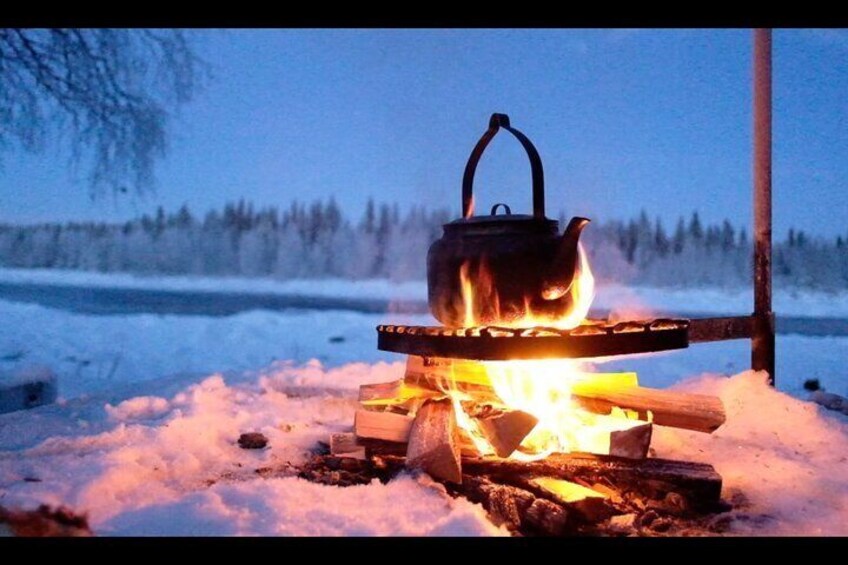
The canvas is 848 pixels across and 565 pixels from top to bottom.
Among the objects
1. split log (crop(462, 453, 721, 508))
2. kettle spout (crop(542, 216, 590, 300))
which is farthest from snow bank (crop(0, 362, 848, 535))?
kettle spout (crop(542, 216, 590, 300))

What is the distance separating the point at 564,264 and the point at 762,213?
2.16m

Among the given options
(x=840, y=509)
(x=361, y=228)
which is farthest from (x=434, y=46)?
(x=840, y=509)

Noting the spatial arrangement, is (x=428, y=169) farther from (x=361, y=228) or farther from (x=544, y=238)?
(x=544, y=238)

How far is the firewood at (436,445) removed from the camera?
2.23m

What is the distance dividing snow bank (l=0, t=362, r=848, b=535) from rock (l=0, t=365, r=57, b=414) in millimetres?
291

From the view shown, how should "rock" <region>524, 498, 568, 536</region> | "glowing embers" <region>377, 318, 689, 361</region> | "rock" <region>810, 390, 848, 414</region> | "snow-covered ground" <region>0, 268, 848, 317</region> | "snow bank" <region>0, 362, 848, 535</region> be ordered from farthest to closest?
"snow-covered ground" <region>0, 268, 848, 317</region>, "rock" <region>810, 390, 848, 414</region>, "glowing embers" <region>377, 318, 689, 361</region>, "rock" <region>524, 498, 568, 536</region>, "snow bank" <region>0, 362, 848, 535</region>

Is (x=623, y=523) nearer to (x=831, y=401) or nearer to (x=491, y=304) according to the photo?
(x=491, y=304)

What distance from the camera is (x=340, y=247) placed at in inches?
249

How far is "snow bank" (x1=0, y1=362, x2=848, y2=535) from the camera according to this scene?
1.88 meters

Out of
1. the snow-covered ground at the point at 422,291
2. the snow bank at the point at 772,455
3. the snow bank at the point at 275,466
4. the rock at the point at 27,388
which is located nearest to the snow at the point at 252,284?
the snow-covered ground at the point at 422,291

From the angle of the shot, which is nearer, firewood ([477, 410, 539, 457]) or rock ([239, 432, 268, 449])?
firewood ([477, 410, 539, 457])

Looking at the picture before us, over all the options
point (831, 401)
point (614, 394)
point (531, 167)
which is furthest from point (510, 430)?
point (831, 401)

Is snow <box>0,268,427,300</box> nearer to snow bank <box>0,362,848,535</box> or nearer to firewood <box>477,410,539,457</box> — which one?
snow bank <box>0,362,848,535</box>

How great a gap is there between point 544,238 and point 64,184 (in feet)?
14.3
